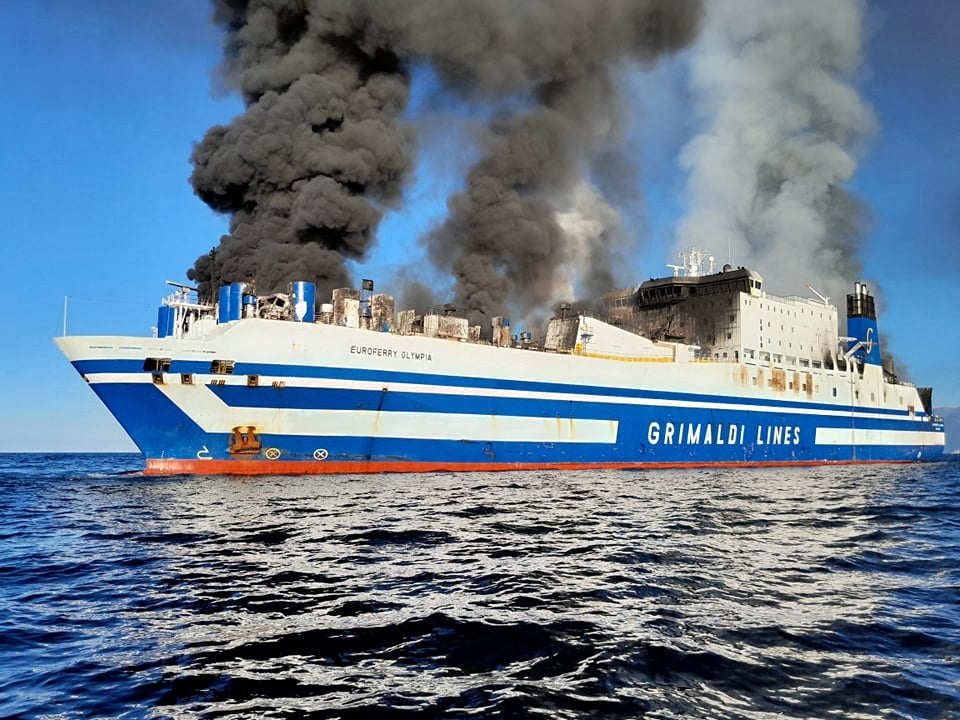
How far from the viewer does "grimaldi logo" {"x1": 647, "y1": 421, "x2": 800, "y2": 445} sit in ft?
116

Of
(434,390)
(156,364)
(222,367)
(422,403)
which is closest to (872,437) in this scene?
(434,390)

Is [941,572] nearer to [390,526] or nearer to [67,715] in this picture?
[390,526]

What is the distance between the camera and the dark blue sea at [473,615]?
513 cm

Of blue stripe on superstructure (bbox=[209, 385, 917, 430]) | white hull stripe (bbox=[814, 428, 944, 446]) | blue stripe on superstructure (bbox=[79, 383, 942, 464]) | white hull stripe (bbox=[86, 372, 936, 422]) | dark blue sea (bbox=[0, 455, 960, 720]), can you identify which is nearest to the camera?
dark blue sea (bbox=[0, 455, 960, 720])

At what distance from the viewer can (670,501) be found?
18.4 metres

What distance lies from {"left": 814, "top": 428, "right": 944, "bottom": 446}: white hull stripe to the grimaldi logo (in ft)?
12.6

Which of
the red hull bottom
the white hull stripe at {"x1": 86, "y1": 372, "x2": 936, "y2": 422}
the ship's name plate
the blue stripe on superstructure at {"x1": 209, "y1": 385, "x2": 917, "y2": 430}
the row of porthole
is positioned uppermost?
the ship's name plate

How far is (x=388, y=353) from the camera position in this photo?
2695cm

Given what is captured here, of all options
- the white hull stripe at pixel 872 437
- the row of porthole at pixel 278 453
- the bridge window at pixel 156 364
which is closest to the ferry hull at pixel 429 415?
the row of porthole at pixel 278 453

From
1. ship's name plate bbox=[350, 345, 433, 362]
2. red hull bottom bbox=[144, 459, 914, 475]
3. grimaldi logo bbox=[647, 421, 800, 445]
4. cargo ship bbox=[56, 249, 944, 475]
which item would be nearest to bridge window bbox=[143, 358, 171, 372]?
cargo ship bbox=[56, 249, 944, 475]

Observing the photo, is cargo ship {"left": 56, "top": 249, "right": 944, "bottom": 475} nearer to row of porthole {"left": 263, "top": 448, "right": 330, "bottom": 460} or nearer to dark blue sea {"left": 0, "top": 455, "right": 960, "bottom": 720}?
row of porthole {"left": 263, "top": 448, "right": 330, "bottom": 460}

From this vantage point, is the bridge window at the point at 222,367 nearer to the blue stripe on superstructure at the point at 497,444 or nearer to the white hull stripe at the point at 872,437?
the blue stripe on superstructure at the point at 497,444

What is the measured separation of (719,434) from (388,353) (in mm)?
21657

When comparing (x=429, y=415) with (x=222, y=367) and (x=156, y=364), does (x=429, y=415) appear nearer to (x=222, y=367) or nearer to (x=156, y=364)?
(x=222, y=367)
